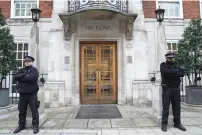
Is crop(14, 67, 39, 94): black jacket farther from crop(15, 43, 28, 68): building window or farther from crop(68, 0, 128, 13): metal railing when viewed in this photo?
crop(15, 43, 28, 68): building window

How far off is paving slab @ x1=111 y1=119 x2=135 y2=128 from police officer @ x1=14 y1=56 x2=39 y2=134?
2.35 m

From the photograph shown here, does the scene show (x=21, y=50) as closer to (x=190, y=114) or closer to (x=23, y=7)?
(x=23, y=7)

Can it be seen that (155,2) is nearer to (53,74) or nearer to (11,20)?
(53,74)

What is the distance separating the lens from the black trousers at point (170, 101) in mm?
6496

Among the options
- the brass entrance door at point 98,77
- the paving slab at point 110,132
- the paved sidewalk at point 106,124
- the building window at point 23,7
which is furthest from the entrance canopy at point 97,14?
the paving slab at point 110,132

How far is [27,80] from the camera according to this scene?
20.7 ft

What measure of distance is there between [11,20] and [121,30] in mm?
5885

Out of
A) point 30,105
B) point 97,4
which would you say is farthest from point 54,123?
point 97,4

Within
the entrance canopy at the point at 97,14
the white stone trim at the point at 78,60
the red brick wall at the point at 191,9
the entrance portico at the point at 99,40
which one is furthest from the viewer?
the red brick wall at the point at 191,9

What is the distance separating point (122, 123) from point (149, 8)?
7.46 metres

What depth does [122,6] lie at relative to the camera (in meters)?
11.1

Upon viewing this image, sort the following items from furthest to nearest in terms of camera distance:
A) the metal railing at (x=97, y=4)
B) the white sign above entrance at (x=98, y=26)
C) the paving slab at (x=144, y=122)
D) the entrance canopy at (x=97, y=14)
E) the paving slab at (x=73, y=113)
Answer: the white sign above entrance at (x=98, y=26), the metal railing at (x=97, y=4), the entrance canopy at (x=97, y=14), the paving slab at (x=73, y=113), the paving slab at (x=144, y=122)

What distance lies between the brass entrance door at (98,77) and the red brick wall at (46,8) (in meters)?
2.99

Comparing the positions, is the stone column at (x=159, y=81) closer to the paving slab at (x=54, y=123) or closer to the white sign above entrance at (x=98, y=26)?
the paving slab at (x=54, y=123)
